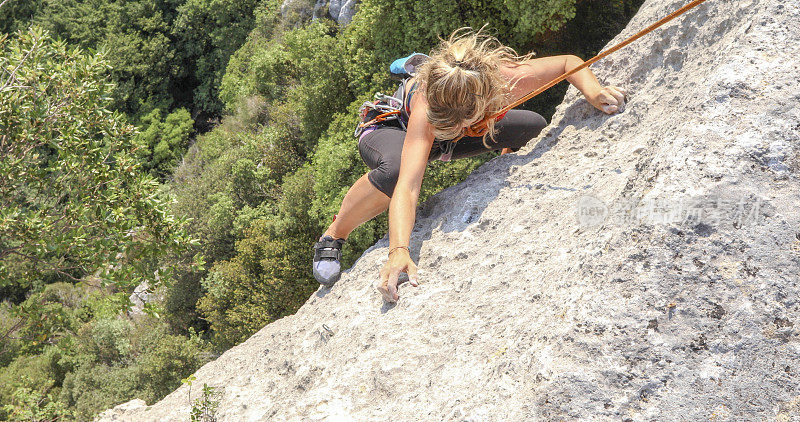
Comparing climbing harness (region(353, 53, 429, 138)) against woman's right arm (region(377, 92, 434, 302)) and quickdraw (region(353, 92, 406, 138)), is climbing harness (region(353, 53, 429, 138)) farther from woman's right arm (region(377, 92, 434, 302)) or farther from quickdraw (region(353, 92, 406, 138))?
woman's right arm (region(377, 92, 434, 302))

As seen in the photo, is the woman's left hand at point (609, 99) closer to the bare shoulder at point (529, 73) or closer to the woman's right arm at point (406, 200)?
the bare shoulder at point (529, 73)

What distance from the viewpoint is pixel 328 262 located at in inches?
169

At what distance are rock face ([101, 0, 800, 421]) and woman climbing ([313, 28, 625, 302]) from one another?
27 centimetres

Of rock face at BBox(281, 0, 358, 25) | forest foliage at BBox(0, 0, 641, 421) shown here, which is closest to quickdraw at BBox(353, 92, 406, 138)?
forest foliage at BBox(0, 0, 641, 421)

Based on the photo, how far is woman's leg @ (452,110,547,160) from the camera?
4078 millimetres

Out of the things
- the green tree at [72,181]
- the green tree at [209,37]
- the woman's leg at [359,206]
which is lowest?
the woman's leg at [359,206]

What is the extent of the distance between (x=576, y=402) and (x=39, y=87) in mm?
6033

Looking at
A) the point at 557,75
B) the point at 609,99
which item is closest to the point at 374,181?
the point at 557,75

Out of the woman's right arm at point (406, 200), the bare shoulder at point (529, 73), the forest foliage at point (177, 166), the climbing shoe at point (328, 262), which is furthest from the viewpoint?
the forest foliage at point (177, 166)

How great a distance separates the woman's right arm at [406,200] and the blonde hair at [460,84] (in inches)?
4.2

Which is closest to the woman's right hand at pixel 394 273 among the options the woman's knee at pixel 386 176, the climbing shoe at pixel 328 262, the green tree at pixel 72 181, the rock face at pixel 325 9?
the woman's knee at pixel 386 176

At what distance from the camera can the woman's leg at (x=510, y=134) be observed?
4.08 meters

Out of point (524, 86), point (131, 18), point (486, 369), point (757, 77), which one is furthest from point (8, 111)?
point (131, 18)

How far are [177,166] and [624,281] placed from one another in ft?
91.0
